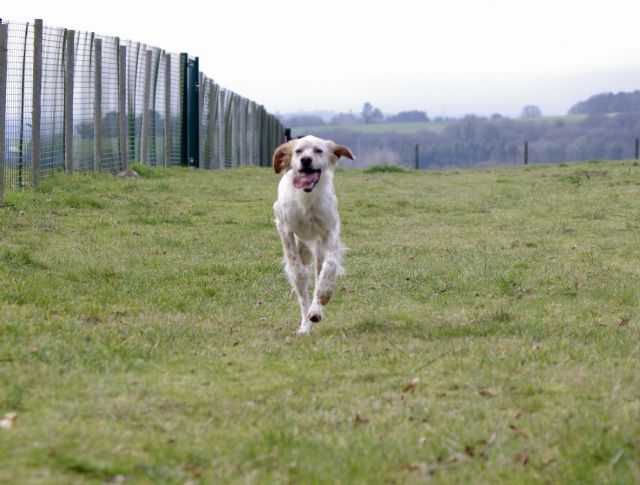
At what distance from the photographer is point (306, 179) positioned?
7676 mm

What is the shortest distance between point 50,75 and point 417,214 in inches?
206

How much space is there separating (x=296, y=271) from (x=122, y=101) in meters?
11.2

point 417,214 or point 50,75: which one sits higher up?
point 50,75

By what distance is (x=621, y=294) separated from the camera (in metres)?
8.15

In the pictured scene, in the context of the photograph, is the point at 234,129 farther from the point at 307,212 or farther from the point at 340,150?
the point at 307,212

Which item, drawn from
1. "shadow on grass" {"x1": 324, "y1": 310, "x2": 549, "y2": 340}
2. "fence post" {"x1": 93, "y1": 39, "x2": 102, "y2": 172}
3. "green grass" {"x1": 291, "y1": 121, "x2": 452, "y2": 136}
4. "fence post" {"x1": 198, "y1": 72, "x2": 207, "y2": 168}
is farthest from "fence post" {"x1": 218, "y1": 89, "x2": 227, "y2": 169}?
"green grass" {"x1": 291, "y1": 121, "x2": 452, "y2": 136}

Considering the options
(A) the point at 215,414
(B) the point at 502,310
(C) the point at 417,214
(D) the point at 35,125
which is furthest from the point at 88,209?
(A) the point at 215,414

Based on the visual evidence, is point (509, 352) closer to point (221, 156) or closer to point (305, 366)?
point (305, 366)

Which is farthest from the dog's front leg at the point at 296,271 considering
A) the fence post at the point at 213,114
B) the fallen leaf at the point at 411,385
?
the fence post at the point at 213,114

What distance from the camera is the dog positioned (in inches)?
303

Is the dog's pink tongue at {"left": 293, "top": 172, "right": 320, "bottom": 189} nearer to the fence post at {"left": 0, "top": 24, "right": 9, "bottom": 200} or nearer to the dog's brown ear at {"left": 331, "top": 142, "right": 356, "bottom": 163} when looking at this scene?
the dog's brown ear at {"left": 331, "top": 142, "right": 356, "bottom": 163}

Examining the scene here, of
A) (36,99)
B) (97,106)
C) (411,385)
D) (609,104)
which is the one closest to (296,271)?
(411,385)

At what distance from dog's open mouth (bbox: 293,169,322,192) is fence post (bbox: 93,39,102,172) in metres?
9.78

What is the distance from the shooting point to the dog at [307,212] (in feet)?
25.3
